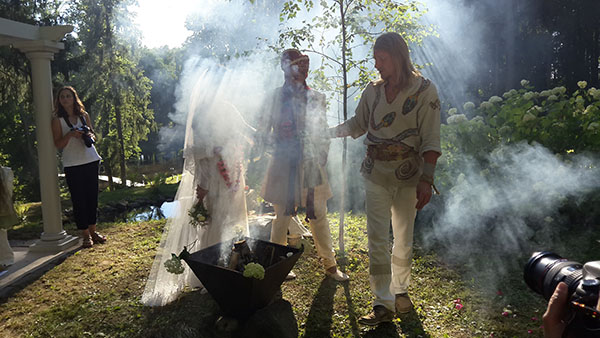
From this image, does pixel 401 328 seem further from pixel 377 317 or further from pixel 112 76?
pixel 112 76

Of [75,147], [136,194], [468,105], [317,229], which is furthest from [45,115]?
[136,194]

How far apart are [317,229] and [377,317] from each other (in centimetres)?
103

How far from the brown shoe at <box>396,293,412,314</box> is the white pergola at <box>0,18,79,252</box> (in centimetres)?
412

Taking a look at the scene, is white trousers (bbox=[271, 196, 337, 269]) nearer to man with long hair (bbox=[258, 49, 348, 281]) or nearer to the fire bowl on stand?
man with long hair (bbox=[258, 49, 348, 281])

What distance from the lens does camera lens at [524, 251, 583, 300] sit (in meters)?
1.54

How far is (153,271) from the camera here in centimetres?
346

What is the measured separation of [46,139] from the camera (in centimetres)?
473

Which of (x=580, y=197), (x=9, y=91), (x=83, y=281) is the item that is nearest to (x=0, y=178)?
(x=83, y=281)

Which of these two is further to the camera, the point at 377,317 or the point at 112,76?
the point at 112,76

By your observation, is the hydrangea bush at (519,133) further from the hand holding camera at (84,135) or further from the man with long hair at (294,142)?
the hand holding camera at (84,135)

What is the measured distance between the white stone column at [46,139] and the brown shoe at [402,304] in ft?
13.5

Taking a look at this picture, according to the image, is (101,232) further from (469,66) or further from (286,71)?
(469,66)

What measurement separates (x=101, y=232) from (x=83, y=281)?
6.25ft

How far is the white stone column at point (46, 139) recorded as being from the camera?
4.73m
